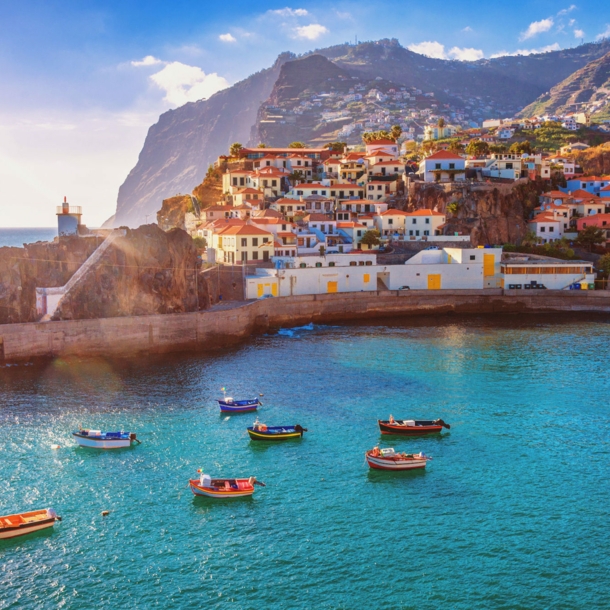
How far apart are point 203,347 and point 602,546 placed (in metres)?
37.7

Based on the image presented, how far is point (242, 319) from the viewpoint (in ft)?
200

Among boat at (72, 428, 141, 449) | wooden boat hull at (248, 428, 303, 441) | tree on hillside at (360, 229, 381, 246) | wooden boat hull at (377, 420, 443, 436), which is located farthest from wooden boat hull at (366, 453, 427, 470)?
tree on hillside at (360, 229, 381, 246)

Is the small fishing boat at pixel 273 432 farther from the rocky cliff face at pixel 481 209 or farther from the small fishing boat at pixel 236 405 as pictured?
the rocky cliff face at pixel 481 209

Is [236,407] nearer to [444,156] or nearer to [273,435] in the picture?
[273,435]

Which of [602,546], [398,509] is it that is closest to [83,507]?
[398,509]

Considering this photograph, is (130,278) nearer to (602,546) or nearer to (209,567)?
(209,567)

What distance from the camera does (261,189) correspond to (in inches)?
3883

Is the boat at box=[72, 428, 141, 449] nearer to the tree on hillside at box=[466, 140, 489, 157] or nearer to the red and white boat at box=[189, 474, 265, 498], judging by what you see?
the red and white boat at box=[189, 474, 265, 498]

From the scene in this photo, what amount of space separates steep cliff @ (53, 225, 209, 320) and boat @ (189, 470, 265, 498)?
99.9 feet

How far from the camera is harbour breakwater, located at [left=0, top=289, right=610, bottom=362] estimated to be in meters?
51.8

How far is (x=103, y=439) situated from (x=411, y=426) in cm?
1585

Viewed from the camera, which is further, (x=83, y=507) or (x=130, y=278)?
(x=130, y=278)

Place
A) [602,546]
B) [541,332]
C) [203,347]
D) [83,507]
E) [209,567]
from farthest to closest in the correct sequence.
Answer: [541,332]
[203,347]
[83,507]
[602,546]
[209,567]

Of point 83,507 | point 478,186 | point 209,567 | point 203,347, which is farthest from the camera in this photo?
point 478,186
